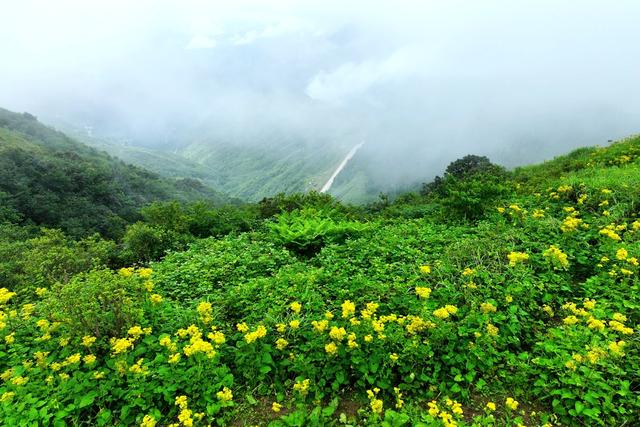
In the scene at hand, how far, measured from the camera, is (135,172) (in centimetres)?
10131

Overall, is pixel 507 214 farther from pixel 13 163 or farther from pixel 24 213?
pixel 13 163

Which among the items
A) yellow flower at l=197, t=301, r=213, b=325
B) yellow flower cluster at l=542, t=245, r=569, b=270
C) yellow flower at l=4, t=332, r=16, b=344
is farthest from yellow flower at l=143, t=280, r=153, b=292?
yellow flower cluster at l=542, t=245, r=569, b=270

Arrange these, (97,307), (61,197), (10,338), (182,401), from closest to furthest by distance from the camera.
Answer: (182,401), (10,338), (97,307), (61,197)

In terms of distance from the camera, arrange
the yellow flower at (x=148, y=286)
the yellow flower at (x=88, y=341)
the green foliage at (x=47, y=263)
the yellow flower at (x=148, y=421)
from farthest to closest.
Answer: the green foliage at (x=47, y=263) → the yellow flower at (x=148, y=286) → the yellow flower at (x=88, y=341) → the yellow flower at (x=148, y=421)

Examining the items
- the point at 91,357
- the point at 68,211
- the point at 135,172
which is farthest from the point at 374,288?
the point at 135,172

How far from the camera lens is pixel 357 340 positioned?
165 inches

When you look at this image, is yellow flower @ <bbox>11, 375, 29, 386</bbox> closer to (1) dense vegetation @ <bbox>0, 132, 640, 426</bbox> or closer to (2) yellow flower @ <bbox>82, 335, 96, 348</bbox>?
(1) dense vegetation @ <bbox>0, 132, 640, 426</bbox>

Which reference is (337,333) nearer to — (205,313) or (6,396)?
(205,313)

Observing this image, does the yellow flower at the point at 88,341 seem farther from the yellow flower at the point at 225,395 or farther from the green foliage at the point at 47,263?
the green foliage at the point at 47,263

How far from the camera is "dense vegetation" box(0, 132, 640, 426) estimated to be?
3615 millimetres

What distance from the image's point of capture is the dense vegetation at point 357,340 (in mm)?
3615

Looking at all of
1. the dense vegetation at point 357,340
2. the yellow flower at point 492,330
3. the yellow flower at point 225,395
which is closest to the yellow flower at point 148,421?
the dense vegetation at point 357,340

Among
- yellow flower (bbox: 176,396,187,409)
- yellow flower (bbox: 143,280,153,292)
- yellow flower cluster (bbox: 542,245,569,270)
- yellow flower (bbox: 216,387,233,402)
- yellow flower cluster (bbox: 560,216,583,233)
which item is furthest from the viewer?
yellow flower cluster (bbox: 560,216,583,233)

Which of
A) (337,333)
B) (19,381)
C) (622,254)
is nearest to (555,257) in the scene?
(622,254)
